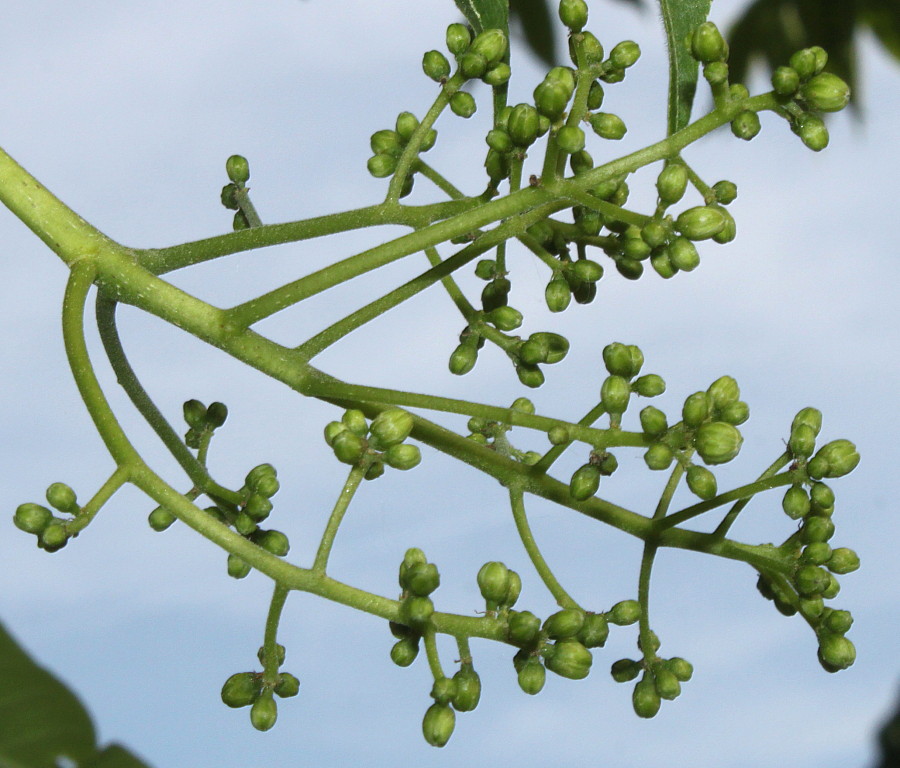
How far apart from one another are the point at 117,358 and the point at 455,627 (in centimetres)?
65

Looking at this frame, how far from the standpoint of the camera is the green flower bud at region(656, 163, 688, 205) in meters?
1.69

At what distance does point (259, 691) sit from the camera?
168 centimetres

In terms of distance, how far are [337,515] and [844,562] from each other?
2.53ft

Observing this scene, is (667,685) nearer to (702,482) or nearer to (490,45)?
(702,482)

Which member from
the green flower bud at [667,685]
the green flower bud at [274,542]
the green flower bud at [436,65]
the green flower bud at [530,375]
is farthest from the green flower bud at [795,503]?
the green flower bud at [436,65]

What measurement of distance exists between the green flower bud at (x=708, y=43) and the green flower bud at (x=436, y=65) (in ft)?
1.30

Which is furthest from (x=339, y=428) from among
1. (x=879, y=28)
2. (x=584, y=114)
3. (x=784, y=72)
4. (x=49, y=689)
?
(x=879, y=28)

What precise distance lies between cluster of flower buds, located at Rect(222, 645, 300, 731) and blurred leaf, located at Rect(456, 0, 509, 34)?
1.07 m

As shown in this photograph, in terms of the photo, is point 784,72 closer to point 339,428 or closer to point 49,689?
point 339,428

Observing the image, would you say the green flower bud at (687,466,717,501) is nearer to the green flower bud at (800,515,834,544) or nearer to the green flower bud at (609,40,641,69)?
the green flower bud at (800,515,834,544)

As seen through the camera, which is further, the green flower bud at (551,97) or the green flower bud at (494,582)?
the green flower bud at (551,97)

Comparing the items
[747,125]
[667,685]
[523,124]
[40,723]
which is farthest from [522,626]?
[747,125]

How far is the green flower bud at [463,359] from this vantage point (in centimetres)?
187

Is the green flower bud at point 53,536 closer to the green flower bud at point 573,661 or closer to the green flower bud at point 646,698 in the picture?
the green flower bud at point 573,661
